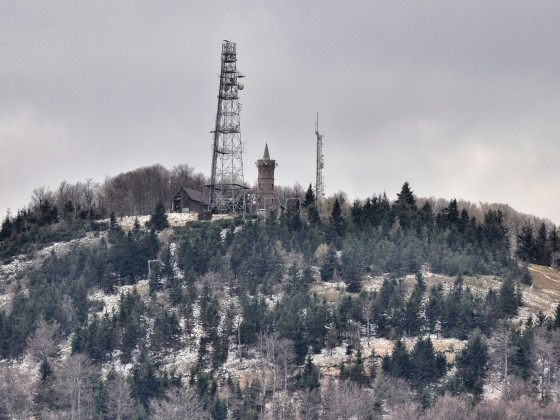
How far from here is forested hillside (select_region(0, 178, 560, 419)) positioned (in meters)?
56.1

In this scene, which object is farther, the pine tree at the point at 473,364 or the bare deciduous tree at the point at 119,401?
the pine tree at the point at 473,364

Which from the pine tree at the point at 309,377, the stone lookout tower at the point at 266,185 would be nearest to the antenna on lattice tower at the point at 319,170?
the stone lookout tower at the point at 266,185

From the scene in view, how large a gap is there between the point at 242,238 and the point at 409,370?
2869 cm

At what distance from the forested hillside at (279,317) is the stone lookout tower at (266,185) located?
4009mm

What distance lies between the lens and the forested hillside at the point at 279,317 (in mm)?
56125

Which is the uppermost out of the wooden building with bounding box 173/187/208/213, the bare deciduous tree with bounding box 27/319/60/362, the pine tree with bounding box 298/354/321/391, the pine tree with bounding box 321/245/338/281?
the wooden building with bounding box 173/187/208/213

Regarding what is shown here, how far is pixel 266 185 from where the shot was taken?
101 metres

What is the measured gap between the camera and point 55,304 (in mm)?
72188

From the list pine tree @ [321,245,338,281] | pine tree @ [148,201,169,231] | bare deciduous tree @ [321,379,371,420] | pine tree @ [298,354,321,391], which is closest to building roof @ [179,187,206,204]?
pine tree @ [148,201,169,231]

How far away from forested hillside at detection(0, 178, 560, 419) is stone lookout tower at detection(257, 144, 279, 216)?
4009 mm

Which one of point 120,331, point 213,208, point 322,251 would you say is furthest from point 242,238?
point 120,331

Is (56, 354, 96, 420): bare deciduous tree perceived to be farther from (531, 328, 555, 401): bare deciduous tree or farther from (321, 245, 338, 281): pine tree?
(531, 328, 555, 401): bare deciduous tree

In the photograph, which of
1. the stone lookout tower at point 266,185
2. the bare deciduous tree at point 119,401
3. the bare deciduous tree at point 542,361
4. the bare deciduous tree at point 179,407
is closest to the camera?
the bare deciduous tree at point 179,407

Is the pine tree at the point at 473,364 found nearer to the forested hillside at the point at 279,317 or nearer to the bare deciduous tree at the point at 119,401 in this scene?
the forested hillside at the point at 279,317
